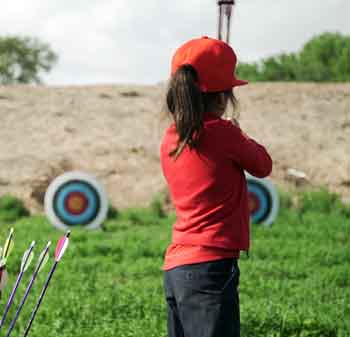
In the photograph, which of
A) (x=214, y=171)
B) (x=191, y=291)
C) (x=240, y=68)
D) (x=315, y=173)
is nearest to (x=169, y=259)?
(x=191, y=291)

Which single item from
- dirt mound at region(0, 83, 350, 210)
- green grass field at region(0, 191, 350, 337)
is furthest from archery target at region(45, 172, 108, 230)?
dirt mound at region(0, 83, 350, 210)

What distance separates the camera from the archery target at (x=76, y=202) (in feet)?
27.3

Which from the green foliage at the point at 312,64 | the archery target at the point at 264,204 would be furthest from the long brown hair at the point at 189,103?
the green foliage at the point at 312,64

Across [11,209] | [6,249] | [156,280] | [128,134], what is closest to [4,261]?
[6,249]

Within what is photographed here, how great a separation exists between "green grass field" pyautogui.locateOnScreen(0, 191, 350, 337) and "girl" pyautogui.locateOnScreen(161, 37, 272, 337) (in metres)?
1.56

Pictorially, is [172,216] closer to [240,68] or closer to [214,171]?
[214,171]

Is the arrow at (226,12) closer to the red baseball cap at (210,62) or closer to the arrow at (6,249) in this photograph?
the red baseball cap at (210,62)

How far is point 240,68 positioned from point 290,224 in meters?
14.5

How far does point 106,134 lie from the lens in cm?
1096

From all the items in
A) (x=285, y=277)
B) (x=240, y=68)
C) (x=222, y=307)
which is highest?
(x=240, y=68)

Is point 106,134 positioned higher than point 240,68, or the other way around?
point 240,68

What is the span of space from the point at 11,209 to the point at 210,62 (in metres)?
7.29

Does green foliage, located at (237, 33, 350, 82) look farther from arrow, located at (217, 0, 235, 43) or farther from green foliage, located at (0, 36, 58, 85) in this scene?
arrow, located at (217, 0, 235, 43)

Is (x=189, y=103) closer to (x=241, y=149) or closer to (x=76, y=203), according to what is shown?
(x=241, y=149)
